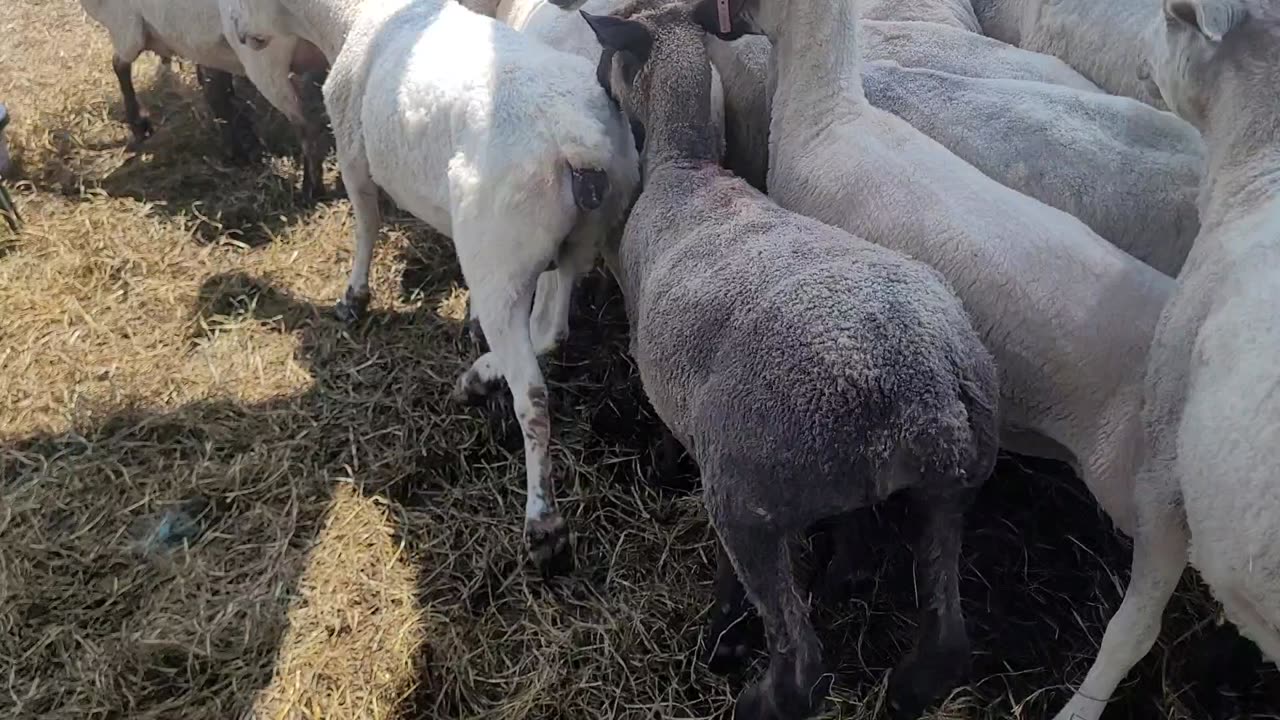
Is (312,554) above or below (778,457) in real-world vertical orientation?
below

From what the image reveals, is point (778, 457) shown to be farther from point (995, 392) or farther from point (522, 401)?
point (522, 401)

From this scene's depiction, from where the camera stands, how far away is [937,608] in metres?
2.13

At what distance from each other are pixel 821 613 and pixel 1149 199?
4.84 feet

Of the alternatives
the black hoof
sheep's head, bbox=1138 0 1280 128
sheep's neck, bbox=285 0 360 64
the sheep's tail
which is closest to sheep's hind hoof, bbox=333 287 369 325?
the black hoof

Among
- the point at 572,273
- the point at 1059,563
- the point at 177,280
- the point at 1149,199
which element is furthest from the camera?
the point at 177,280

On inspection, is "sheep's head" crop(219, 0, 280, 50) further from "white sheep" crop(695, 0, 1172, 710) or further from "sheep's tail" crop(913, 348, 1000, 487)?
"sheep's tail" crop(913, 348, 1000, 487)

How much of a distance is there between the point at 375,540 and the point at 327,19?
89.6 inches

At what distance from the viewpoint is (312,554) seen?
10.00 feet

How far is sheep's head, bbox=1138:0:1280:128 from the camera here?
2.13 metres

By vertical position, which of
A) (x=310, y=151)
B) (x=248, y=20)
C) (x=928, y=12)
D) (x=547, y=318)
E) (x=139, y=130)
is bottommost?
(x=139, y=130)

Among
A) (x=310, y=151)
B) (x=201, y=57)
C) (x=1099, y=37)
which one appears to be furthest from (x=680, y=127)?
(x=201, y=57)

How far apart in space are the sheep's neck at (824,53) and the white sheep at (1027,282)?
0.55ft

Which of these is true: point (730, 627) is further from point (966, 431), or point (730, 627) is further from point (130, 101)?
point (130, 101)

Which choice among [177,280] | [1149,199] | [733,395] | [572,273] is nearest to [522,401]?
[572,273]
